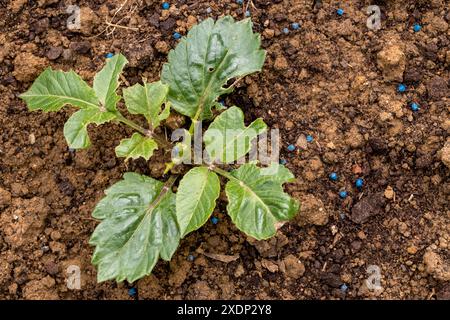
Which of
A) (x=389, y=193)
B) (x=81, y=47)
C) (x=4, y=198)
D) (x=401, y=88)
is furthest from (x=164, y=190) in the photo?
(x=401, y=88)

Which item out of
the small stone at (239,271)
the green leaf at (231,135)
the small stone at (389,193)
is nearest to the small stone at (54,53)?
the green leaf at (231,135)

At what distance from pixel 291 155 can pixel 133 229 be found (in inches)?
34.1

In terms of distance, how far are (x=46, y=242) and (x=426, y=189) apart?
1.86m

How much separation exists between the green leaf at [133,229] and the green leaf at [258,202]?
0.30m

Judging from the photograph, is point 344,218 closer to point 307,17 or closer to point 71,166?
point 307,17

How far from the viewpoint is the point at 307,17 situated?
11.1 feet

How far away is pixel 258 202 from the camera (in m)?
2.88

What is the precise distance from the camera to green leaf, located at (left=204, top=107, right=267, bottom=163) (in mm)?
2904

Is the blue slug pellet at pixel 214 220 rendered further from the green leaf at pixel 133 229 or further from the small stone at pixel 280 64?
the small stone at pixel 280 64

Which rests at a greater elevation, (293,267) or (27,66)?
(27,66)

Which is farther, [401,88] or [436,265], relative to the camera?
[401,88]

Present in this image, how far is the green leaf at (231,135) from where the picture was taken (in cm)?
290

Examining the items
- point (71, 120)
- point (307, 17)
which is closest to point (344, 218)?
point (307, 17)

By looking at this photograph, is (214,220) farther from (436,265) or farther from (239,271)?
(436,265)
